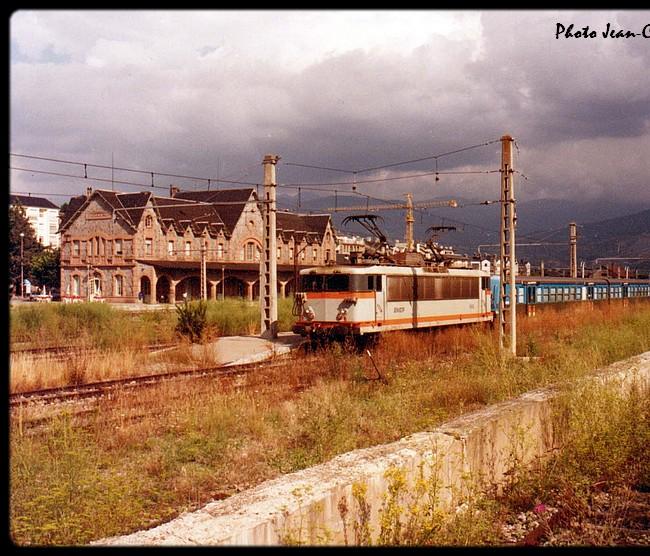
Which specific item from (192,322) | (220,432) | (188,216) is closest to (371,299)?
(192,322)

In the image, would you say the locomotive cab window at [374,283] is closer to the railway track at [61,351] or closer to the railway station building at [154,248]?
the railway track at [61,351]

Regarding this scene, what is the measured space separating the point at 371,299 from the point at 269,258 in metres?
4.79

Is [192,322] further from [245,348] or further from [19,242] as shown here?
[19,242]

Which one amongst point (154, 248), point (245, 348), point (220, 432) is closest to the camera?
point (220, 432)

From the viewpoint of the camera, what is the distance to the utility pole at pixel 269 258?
21484mm

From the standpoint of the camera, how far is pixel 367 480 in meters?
5.17

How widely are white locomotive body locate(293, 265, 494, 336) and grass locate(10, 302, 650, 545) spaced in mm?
2679

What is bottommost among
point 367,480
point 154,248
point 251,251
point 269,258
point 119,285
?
point 367,480

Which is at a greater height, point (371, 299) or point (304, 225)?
point (304, 225)

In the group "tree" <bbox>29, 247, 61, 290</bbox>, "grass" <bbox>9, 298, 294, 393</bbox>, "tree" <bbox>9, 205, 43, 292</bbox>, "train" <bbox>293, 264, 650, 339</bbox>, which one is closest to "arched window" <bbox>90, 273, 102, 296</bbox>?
"tree" <bbox>29, 247, 61, 290</bbox>

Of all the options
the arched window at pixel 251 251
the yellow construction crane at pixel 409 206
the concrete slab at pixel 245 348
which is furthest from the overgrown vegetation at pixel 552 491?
the arched window at pixel 251 251

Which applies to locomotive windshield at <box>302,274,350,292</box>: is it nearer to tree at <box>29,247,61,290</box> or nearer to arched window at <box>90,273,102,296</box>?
arched window at <box>90,273,102,296</box>

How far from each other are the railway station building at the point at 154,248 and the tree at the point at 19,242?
13815mm
